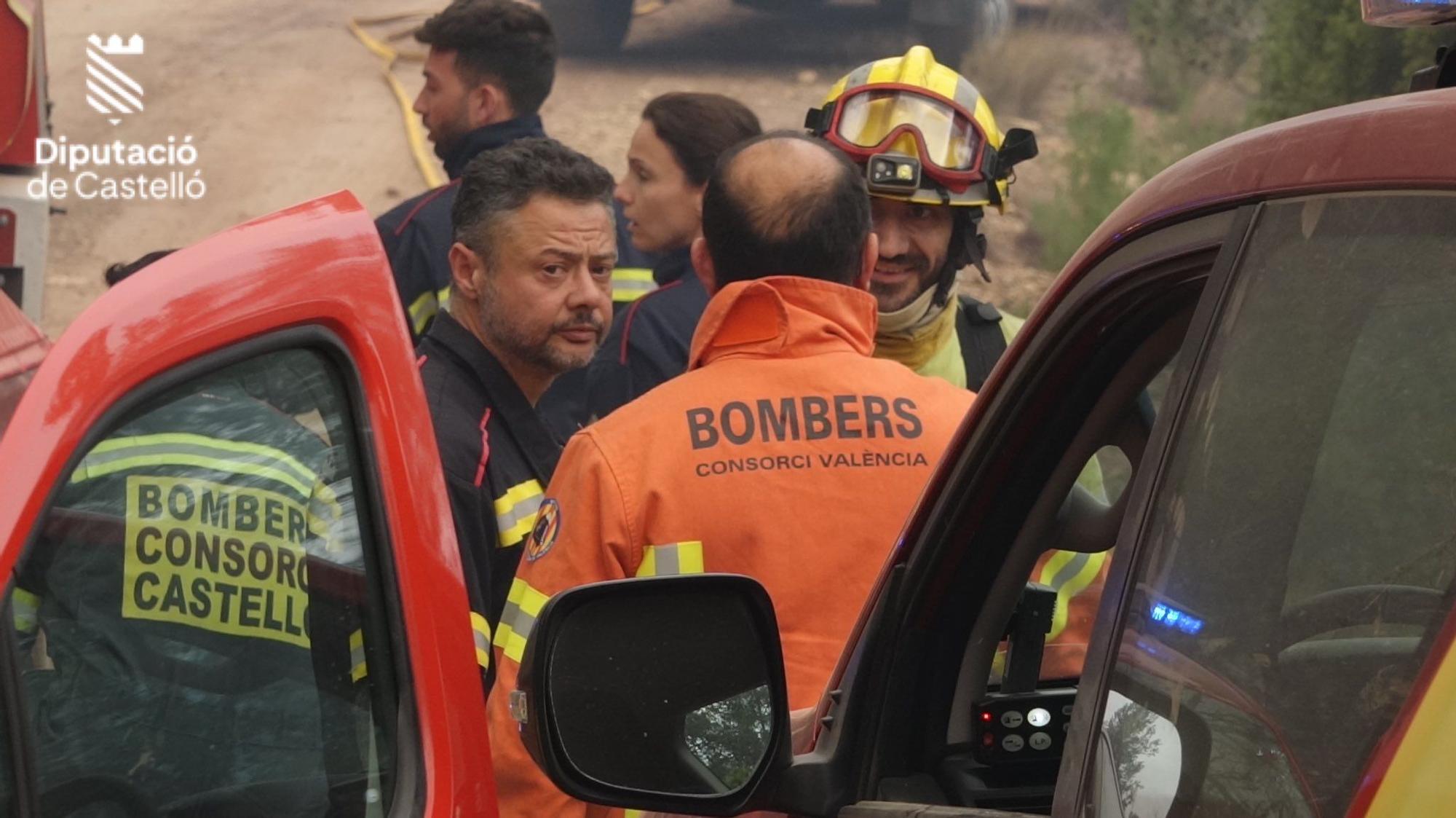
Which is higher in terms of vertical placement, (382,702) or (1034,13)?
(1034,13)

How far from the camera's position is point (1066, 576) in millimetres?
1934

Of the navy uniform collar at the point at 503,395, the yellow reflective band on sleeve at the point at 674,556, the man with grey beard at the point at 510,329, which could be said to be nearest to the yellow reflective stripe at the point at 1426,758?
the yellow reflective band on sleeve at the point at 674,556

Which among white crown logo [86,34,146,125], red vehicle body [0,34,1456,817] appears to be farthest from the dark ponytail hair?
white crown logo [86,34,146,125]

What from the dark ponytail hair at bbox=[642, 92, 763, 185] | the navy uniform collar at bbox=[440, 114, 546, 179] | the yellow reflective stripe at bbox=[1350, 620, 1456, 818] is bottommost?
the yellow reflective stripe at bbox=[1350, 620, 1456, 818]

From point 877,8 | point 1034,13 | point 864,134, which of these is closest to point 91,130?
point 877,8

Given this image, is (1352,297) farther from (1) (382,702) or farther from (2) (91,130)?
(2) (91,130)

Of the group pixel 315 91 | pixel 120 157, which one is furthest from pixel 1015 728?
pixel 315 91

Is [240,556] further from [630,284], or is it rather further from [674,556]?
[630,284]

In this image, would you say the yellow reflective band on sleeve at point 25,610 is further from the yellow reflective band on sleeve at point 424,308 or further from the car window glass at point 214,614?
the yellow reflective band on sleeve at point 424,308

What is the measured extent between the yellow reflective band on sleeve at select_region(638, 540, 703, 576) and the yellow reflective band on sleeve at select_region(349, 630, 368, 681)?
0.91m

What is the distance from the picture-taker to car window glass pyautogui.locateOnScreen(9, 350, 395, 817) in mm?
1557

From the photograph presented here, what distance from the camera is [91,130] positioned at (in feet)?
43.1

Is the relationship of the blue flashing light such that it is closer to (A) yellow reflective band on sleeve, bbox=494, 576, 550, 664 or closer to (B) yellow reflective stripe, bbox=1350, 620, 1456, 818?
(B) yellow reflective stripe, bbox=1350, 620, 1456, 818

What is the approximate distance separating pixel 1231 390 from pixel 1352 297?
0.12 meters
